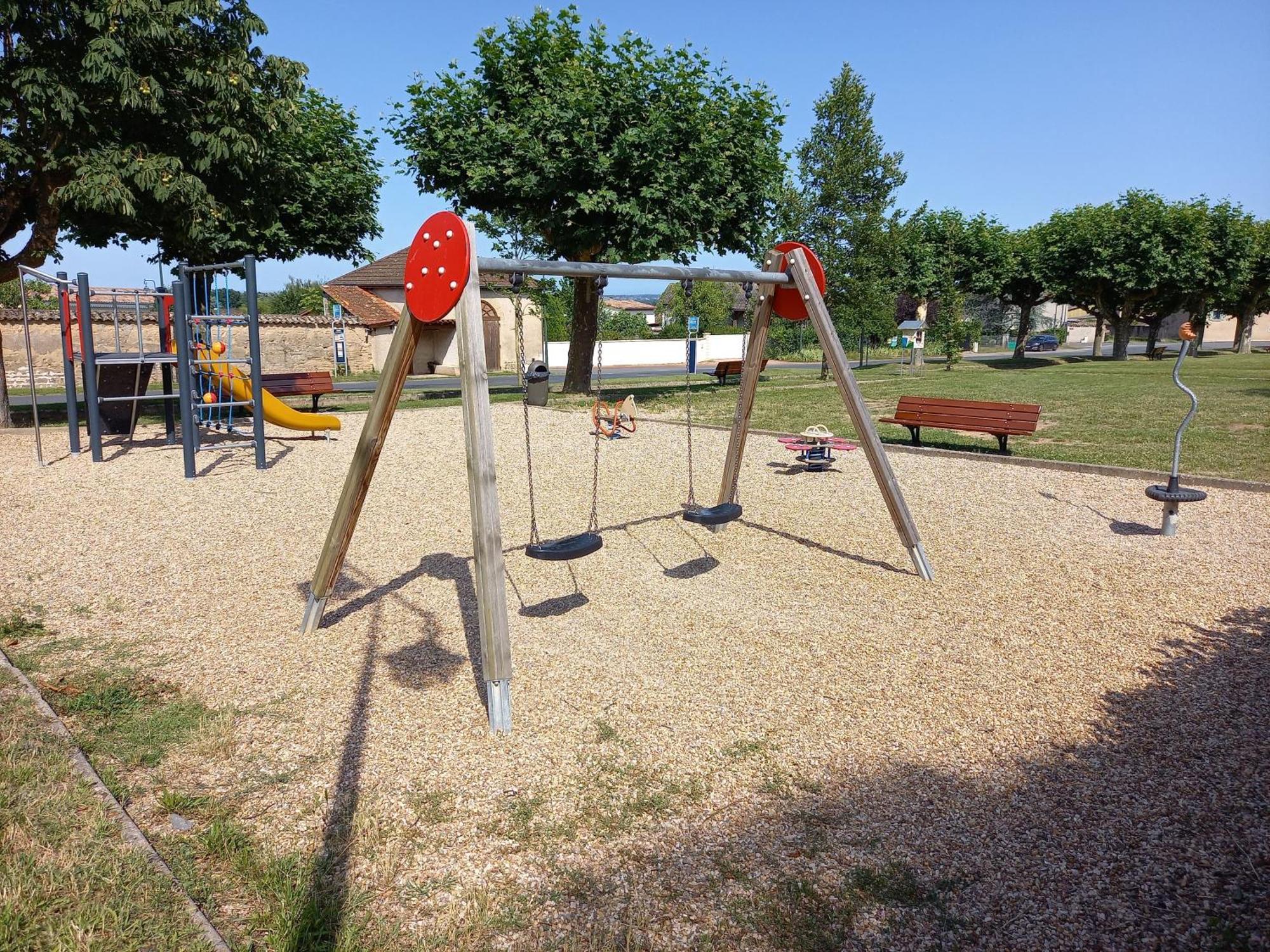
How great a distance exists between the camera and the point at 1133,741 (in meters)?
3.65

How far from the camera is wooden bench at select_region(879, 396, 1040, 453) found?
1026cm

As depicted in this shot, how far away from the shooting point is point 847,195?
2395cm

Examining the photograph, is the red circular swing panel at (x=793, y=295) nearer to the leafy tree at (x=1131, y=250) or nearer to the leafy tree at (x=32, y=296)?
the leafy tree at (x=32, y=296)

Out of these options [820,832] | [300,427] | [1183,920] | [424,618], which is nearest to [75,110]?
[300,427]

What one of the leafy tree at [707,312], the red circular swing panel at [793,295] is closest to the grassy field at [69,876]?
the red circular swing panel at [793,295]

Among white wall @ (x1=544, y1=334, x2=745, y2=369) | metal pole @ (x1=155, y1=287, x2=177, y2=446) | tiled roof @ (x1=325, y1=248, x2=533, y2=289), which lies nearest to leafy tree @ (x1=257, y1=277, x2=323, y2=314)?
tiled roof @ (x1=325, y1=248, x2=533, y2=289)

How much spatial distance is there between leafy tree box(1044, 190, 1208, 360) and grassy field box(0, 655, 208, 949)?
38252mm

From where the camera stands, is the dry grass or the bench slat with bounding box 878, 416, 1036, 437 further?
the bench slat with bounding box 878, 416, 1036, 437

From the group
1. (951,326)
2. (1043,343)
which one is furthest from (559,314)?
(1043,343)

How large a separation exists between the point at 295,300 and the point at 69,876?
1754 inches

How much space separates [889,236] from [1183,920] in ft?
77.2

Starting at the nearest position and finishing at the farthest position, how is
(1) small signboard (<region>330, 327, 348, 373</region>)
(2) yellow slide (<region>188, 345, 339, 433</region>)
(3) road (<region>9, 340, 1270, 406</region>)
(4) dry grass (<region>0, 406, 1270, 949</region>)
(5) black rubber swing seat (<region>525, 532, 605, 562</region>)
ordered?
(4) dry grass (<region>0, 406, 1270, 949</region>), (5) black rubber swing seat (<region>525, 532, 605, 562</region>), (2) yellow slide (<region>188, 345, 339, 433</region>), (3) road (<region>9, 340, 1270, 406</region>), (1) small signboard (<region>330, 327, 348, 373</region>)

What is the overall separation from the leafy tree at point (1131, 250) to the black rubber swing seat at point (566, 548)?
117 feet

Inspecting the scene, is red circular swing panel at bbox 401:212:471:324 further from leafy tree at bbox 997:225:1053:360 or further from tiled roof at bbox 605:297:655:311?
tiled roof at bbox 605:297:655:311
